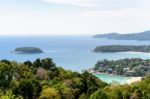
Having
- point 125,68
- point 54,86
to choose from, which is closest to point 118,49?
point 125,68

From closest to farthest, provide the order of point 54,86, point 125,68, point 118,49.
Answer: point 54,86 < point 125,68 < point 118,49

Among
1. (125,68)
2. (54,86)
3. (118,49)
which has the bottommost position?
(125,68)

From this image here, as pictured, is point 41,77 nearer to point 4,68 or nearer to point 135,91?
point 4,68

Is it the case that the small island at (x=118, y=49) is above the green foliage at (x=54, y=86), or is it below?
below

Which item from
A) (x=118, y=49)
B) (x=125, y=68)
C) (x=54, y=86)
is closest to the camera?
(x=54, y=86)

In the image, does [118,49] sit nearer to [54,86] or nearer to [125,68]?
[125,68]

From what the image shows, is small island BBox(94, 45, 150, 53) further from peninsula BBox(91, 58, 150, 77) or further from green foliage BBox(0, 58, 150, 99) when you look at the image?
green foliage BBox(0, 58, 150, 99)

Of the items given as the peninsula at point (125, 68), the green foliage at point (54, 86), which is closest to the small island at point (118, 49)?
the peninsula at point (125, 68)

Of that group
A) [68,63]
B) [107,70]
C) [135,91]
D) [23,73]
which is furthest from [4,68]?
[68,63]

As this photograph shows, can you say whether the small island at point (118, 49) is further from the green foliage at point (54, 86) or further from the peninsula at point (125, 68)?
the green foliage at point (54, 86)

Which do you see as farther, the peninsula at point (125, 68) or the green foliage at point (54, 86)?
the peninsula at point (125, 68)

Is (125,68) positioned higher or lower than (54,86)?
lower

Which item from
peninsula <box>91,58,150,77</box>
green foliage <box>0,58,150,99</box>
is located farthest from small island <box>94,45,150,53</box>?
green foliage <box>0,58,150,99</box>
